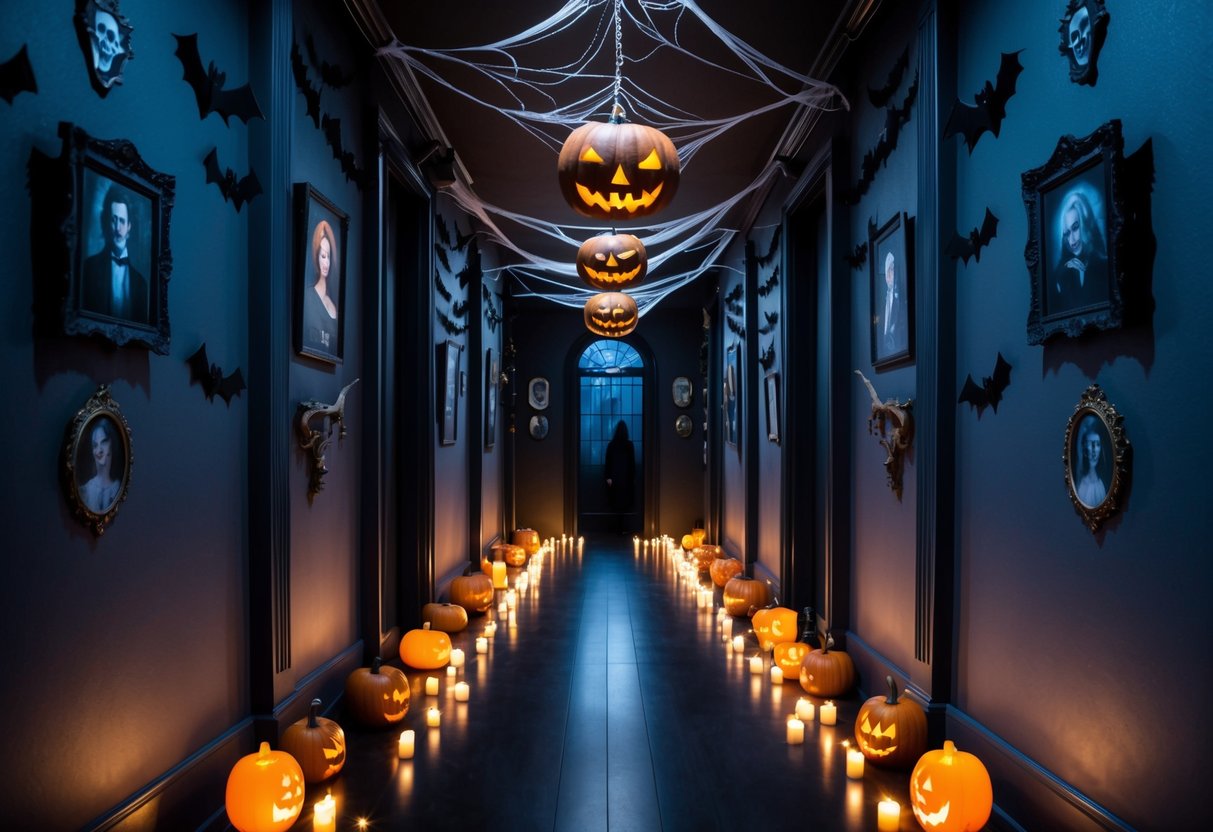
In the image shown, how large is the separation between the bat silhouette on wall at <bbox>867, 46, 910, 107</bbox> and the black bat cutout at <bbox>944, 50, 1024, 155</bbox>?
77 cm

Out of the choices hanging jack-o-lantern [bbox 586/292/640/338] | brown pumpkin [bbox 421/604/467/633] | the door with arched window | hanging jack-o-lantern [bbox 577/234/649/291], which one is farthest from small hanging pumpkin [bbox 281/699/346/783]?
the door with arched window

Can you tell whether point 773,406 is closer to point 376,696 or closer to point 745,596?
point 745,596

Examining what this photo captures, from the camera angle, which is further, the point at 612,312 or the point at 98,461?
the point at 612,312

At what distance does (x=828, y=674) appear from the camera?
4.38m

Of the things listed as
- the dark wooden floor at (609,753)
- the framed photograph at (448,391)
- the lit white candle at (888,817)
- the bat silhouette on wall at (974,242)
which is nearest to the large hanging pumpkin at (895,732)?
the dark wooden floor at (609,753)

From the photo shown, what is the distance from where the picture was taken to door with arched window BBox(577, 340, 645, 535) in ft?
40.2

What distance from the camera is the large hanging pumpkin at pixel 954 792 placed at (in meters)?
2.71

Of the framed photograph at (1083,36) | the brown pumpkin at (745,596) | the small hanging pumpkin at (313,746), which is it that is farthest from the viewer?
the brown pumpkin at (745,596)

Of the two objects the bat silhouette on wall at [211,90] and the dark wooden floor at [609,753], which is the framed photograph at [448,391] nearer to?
the dark wooden floor at [609,753]

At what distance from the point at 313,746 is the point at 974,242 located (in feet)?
10.5

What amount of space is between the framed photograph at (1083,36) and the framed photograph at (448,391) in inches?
190

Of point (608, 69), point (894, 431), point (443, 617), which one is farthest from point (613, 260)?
point (443, 617)

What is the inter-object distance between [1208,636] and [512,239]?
7.92 m

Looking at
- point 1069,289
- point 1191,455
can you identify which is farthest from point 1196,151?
point 1191,455
